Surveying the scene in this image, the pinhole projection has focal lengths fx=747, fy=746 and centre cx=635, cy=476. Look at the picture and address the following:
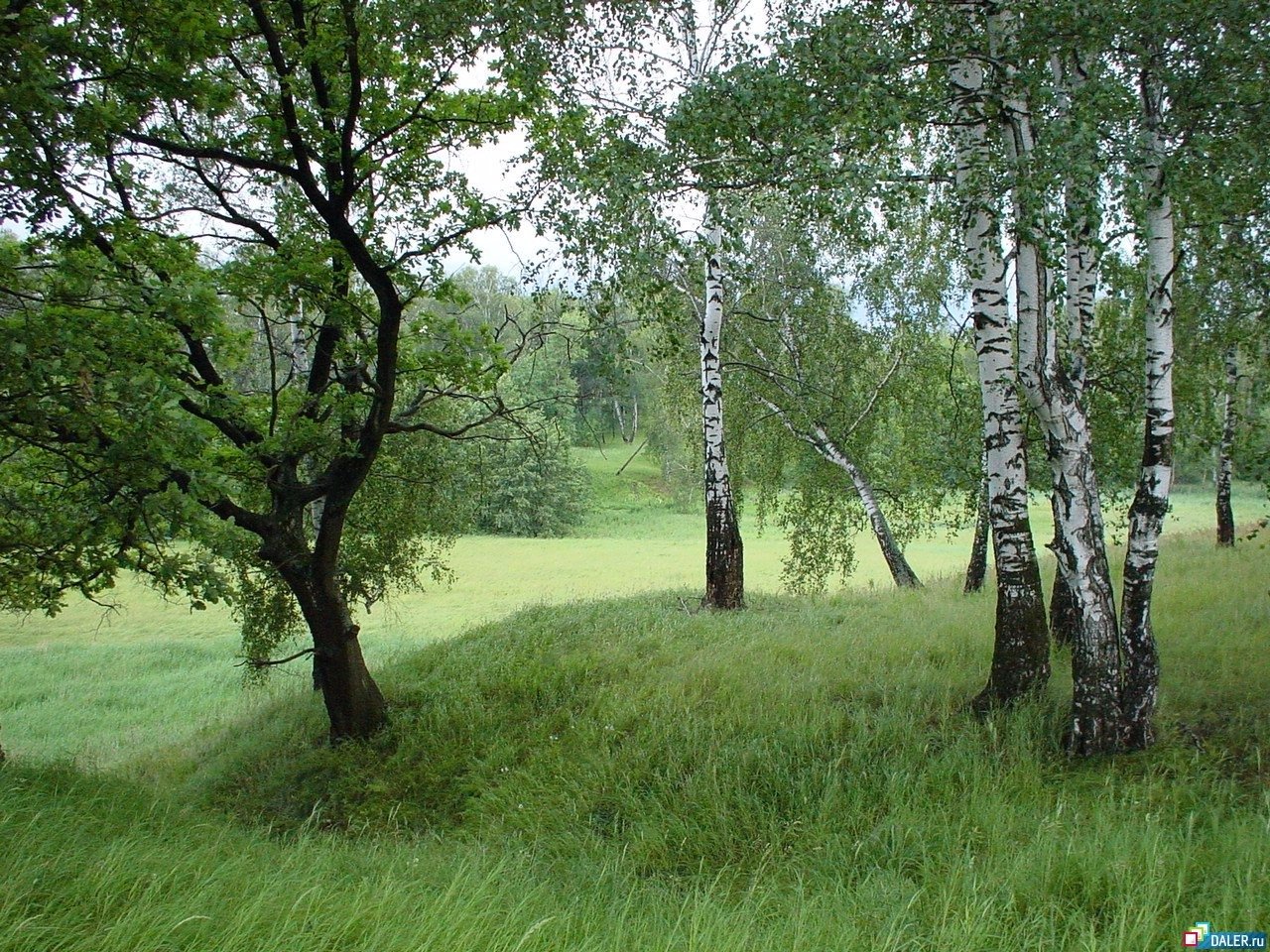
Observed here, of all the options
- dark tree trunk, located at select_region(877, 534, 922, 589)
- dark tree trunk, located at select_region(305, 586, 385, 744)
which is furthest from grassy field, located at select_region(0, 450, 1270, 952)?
dark tree trunk, located at select_region(877, 534, 922, 589)

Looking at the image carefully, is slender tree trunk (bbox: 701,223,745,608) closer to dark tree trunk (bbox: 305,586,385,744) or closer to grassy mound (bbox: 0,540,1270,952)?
grassy mound (bbox: 0,540,1270,952)

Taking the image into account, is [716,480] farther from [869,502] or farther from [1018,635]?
[1018,635]

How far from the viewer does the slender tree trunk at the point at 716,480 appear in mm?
11391

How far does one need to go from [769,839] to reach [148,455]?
14.8 ft

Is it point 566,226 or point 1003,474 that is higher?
point 566,226

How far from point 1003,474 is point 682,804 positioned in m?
3.62

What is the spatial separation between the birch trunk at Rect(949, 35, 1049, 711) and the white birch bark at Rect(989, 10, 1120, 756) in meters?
0.37

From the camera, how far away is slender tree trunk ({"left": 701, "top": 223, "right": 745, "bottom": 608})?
37.4 ft

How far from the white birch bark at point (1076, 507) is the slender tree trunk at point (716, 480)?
609 centimetres

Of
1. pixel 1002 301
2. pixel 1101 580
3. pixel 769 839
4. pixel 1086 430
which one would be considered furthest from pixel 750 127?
pixel 769 839

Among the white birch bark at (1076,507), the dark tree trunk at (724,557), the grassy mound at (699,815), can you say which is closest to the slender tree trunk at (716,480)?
the dark tree trunk at (724,557)

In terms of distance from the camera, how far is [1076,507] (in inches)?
213

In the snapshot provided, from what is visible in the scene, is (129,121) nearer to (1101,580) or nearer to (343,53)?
(343,53)

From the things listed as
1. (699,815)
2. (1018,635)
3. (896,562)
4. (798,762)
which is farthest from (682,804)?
(896,562)
